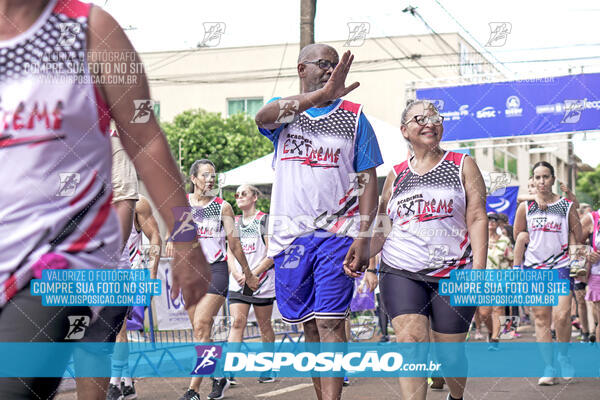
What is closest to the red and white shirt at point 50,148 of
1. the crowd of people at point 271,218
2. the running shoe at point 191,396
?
the crowd of people at point 271,218

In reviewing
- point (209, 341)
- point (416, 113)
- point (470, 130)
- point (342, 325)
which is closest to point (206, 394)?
point (209, 341)

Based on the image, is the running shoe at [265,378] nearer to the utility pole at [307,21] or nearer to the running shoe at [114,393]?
the running shoe at [114,393]

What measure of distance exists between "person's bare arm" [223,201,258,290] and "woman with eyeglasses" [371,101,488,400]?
2.20 m

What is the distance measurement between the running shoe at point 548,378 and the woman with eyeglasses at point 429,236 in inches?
105

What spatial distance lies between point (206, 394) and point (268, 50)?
35128mm

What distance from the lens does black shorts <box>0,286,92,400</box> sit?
2.04 meters

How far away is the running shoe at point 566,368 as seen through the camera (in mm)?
7934

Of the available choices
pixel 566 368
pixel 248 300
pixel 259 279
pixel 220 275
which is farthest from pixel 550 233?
pixel 220 275

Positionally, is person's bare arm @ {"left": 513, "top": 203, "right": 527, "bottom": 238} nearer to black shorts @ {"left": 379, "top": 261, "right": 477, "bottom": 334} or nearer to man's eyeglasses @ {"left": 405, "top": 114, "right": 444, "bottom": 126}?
man's eyeglasses @ {"left": 405, "top": 114, "right": 444, "bottom": 126}

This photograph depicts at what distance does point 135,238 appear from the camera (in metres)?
7.00

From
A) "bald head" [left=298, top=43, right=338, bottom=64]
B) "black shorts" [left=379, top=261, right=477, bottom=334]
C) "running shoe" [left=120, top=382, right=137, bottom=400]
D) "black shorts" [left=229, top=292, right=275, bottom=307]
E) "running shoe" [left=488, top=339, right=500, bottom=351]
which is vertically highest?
"bald head" [left=298, top=43, right=338, bottom=64]

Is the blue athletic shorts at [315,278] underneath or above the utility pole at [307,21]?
underneath

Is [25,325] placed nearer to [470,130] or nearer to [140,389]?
[140,389]

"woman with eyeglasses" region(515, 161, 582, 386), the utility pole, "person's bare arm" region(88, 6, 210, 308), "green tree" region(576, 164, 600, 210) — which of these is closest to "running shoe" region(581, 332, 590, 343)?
"woman with eyeglasses" region(515, 161, 582, 386)
